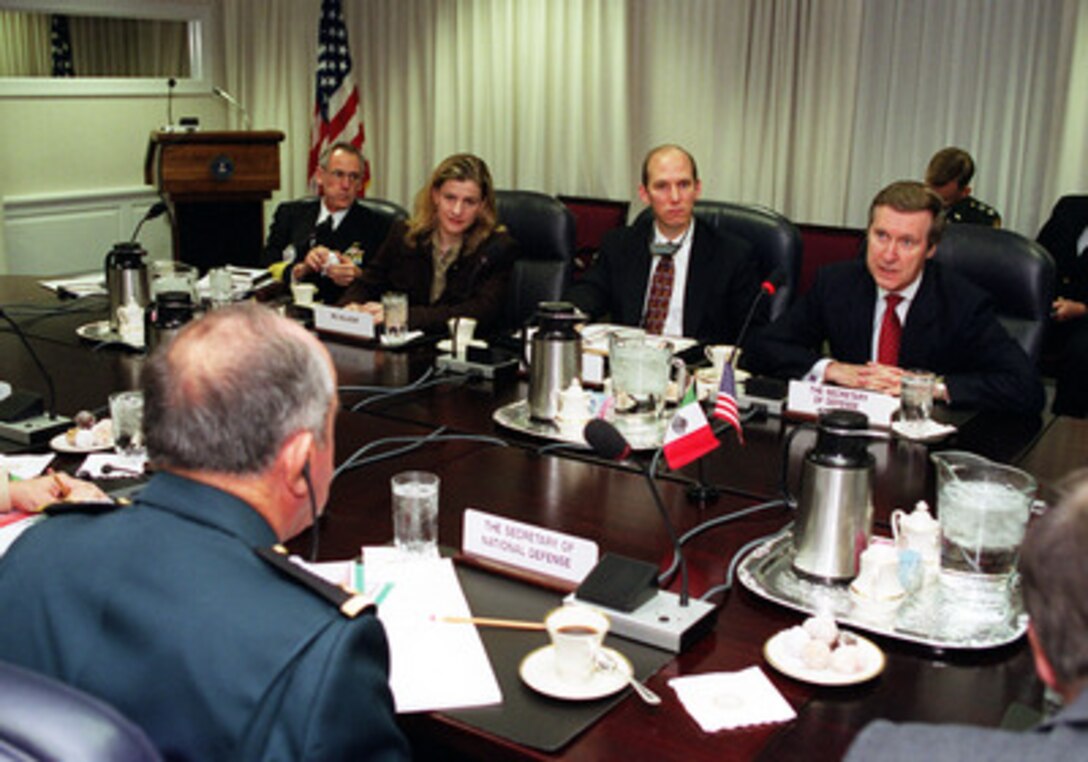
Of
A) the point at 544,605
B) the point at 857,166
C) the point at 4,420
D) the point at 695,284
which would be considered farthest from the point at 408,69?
the point at 544,605

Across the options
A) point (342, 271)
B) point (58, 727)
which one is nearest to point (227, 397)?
point (58, 727)

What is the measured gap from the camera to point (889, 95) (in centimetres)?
525

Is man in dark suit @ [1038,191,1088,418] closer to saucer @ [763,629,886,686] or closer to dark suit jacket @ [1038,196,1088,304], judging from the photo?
dark suit jacket @ [1038,196,1088,304]

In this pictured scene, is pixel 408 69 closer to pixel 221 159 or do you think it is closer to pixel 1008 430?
pixel 221 159

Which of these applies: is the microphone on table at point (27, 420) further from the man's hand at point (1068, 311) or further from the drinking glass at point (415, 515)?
the man's hand at point (1068, 311)

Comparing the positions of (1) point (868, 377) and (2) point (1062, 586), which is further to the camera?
(1) point (868, 377)

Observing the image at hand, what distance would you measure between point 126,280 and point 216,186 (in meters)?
2.79

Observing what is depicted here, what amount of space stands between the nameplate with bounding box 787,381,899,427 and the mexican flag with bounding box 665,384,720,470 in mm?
635

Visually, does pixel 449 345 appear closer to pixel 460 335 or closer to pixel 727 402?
pixel 460 335

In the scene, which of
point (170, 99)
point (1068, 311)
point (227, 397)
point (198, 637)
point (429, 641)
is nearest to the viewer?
point (198, 637)

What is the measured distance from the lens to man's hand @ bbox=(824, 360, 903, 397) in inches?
108

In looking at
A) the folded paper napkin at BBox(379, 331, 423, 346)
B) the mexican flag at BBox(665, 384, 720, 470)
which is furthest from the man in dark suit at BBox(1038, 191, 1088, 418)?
the mexican flag at BBox(665, 384, 720, 470)

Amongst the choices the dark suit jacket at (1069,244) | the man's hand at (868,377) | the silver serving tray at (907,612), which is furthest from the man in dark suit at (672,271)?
the silver serving tray at (907,612)

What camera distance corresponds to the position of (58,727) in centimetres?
87
